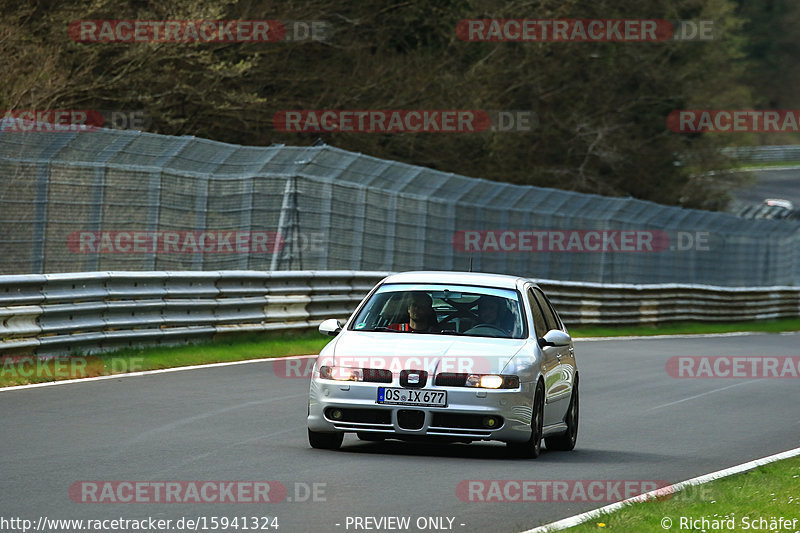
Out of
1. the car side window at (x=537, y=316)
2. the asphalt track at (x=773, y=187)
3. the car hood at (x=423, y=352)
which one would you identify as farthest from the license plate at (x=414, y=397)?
the asphalt track at (x=773, y=187)

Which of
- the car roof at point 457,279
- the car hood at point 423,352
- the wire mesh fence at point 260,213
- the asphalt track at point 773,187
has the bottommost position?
the car hood at point 423,352

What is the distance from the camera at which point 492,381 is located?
1062 centimetres

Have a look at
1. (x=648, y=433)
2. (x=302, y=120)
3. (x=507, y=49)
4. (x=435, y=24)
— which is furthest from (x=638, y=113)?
(x=648, y=433)

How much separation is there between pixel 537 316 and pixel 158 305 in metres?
7.50

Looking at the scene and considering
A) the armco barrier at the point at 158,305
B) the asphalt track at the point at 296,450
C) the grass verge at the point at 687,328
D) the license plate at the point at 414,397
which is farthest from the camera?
the grass verge at the point at 687,328

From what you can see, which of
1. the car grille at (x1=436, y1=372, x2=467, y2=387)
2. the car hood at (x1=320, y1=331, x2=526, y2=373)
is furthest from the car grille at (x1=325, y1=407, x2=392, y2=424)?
the car grille at (x1=436, y1=372, x2=467, y2=387)

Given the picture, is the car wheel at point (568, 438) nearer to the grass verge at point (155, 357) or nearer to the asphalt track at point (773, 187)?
the grass verge at point (155, 357)

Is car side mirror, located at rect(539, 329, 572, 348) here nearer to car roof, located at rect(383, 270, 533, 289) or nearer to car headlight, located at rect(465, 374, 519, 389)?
car roof, located at rect(383, 270, 533, 289)

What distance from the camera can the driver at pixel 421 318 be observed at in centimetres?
1140

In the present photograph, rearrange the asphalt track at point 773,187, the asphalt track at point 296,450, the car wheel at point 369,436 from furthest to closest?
the asphalt track at point 773,187 < the car wheel at point 369,436 < the asphalt track at point 296,450

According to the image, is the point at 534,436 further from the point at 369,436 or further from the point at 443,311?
the point at 443,311

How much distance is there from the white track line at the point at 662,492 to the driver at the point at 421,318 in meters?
2.39

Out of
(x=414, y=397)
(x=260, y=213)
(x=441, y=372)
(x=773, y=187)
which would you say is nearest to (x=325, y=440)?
(x=414, y=397)

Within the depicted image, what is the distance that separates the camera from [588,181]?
49031 millimetres
